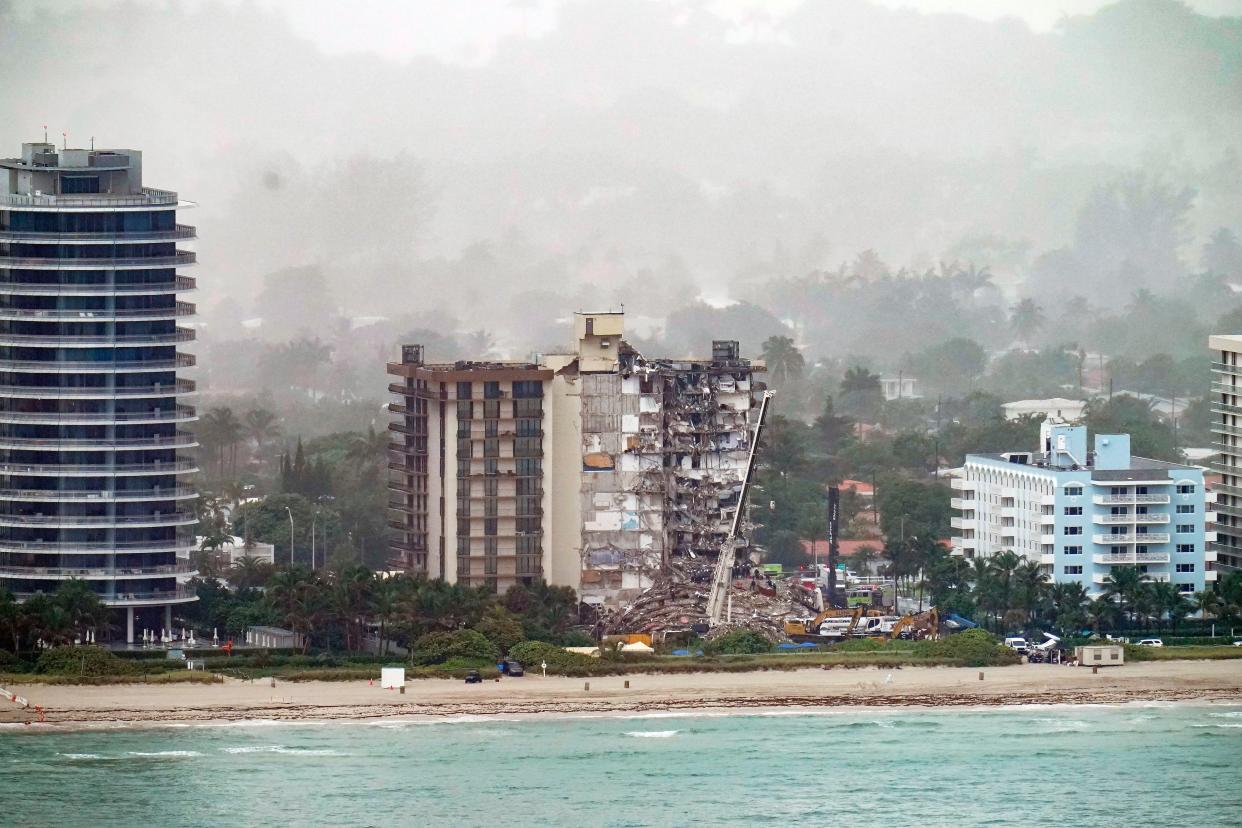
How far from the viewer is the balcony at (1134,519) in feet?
382

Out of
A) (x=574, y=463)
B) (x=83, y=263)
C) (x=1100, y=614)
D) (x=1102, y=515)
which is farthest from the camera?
(x=1102, y=515)

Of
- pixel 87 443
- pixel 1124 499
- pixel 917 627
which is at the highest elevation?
pixel 87 443

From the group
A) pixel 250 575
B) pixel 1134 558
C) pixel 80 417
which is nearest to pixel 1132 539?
pixel 1134 558

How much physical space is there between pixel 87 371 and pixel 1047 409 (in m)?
82.9

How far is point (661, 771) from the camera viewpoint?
9575 cm

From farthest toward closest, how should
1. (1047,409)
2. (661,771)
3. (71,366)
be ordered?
1. (1047,409)
2. (71,366)
3. (661,771)

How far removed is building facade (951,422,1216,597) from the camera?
117 metres

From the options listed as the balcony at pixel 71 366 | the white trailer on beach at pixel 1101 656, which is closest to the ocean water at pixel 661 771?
the white trailer on beach at pixel 1101 656

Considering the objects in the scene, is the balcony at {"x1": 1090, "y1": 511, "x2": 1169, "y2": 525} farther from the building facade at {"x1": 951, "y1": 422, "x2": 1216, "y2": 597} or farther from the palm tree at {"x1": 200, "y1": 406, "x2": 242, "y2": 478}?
the palm tree at {"x1": 200, "y1": 406, "x2": 242, "y2": 478}

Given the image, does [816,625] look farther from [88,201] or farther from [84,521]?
[88,201]

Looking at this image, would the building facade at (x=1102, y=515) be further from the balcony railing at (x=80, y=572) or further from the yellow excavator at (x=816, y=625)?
the balcony railing at (x=80, y=572)

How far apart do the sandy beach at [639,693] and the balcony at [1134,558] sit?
689 cm

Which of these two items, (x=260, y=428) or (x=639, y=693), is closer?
(x=639, y=693)

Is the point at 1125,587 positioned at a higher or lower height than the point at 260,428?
lower
